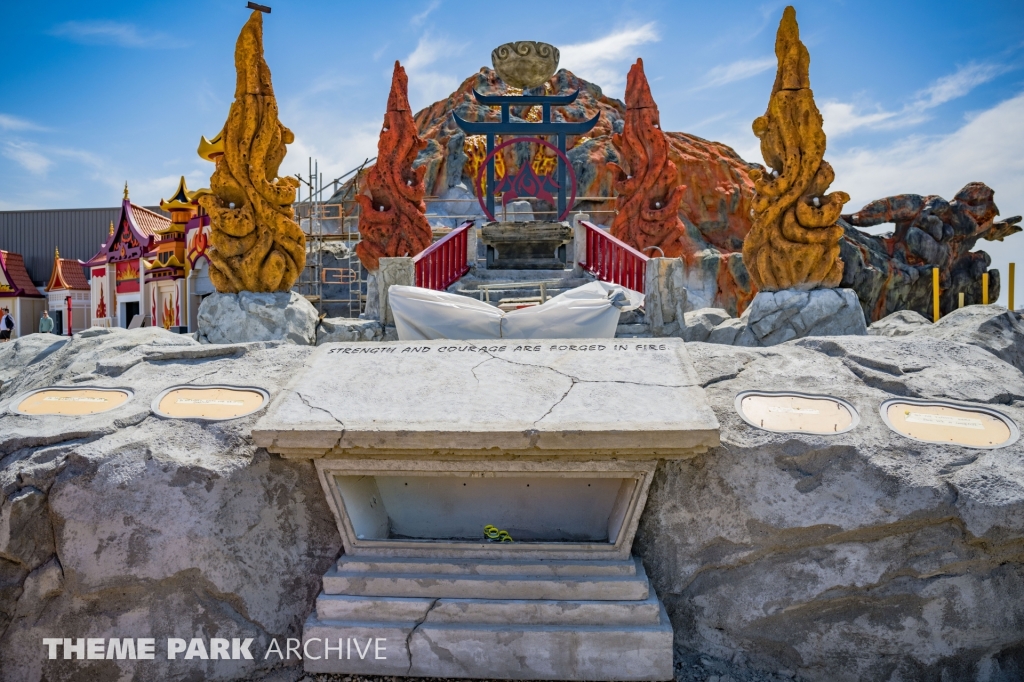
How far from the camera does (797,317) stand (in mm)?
6227

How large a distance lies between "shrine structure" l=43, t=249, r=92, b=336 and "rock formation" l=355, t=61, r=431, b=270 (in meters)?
13.7

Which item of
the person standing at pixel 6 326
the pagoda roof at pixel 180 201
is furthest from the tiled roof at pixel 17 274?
the pagoda roof at pixel 180 201

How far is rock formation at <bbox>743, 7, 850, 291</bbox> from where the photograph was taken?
6312 millimetres

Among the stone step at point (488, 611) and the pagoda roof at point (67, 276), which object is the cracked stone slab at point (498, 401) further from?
the pagoda roof at point (67, 276)

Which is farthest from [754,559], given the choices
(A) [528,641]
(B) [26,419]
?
(B) [26,419]

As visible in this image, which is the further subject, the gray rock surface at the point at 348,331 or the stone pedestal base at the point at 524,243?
the stone pedestal base at the point at 524,243

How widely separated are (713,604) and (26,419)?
3.00 m

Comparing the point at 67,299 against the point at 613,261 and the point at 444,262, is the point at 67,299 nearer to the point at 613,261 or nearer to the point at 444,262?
the point at 444,262

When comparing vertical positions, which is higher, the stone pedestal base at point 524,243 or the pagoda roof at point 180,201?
the pagoda roof at point 180,201

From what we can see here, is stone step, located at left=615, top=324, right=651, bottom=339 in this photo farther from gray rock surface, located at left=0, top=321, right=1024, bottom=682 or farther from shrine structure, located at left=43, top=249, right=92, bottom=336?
shrine structure, located at left=43, top=249, right=92, bottom=336

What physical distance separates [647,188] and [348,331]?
7483mm

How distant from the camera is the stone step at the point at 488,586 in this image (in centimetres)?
253

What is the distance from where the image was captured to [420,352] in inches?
132

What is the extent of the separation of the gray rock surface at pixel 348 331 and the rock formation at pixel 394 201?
5114 millimetres
